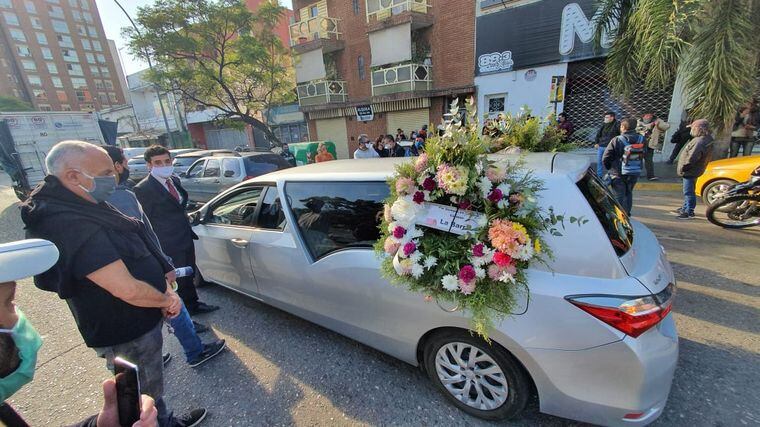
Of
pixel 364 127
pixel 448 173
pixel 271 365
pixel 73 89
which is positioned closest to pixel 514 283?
pixel 448 173

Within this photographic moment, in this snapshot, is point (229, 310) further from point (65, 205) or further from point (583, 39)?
point (583, 39)

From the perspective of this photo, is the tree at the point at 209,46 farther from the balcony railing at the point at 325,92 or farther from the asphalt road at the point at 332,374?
the asphalt road at the point at 332,374

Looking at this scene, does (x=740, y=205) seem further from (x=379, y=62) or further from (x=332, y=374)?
(x=379, y=62)

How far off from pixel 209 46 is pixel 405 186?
1658cm

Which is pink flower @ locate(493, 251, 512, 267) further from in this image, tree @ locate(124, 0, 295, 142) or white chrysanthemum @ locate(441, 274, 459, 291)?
tree @ locate(124, 0, 295, 142)

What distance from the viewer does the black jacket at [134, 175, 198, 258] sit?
306 cm

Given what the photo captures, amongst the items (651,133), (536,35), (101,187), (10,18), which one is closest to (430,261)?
(101,187)

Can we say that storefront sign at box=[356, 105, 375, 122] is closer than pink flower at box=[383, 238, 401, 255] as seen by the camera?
No

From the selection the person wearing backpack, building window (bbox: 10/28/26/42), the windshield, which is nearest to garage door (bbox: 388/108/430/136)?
the person wearing backpack

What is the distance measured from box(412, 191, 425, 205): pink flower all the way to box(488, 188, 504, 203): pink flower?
359 mm

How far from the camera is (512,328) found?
5.65ft

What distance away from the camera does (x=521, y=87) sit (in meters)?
11.5

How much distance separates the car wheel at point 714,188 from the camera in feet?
17.0

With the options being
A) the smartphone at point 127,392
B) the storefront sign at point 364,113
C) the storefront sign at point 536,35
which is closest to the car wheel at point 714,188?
the storefront sign at point 536,35
